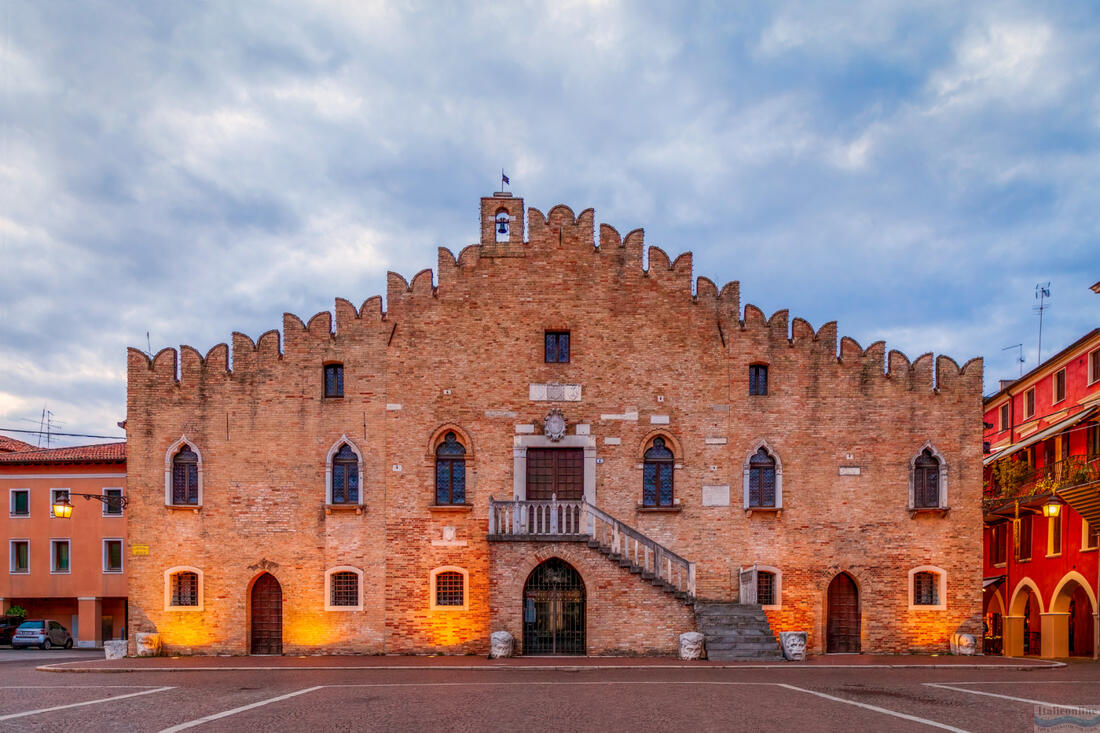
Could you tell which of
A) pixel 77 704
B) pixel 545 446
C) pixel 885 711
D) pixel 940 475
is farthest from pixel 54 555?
pixel 885 711

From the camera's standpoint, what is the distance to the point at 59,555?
129 feet

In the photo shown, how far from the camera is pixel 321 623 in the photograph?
2316 cm

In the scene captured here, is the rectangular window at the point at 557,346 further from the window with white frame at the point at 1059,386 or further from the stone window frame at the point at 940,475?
the window with white frame at the point at 1059,386

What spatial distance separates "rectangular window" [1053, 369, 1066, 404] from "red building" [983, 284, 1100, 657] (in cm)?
3

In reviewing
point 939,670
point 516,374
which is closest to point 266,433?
point 516,374

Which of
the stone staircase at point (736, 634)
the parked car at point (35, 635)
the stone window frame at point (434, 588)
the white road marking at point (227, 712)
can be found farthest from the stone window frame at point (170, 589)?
the parked car at point (35, 635)

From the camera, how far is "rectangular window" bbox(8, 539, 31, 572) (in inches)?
1555

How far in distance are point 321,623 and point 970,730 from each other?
16.6m

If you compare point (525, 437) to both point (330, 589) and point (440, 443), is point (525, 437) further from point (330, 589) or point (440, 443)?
point (330, 589)

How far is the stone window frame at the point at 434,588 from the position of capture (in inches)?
906

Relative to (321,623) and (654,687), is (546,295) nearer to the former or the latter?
(321,623)

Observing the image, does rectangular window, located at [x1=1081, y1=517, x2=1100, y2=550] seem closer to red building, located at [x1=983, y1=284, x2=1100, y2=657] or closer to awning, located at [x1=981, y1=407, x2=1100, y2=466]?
red building, located at [x1=983, y1=284, x2=1100, y2=657]

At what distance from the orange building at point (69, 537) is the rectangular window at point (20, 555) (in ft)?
0.13

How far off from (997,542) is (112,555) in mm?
35308
